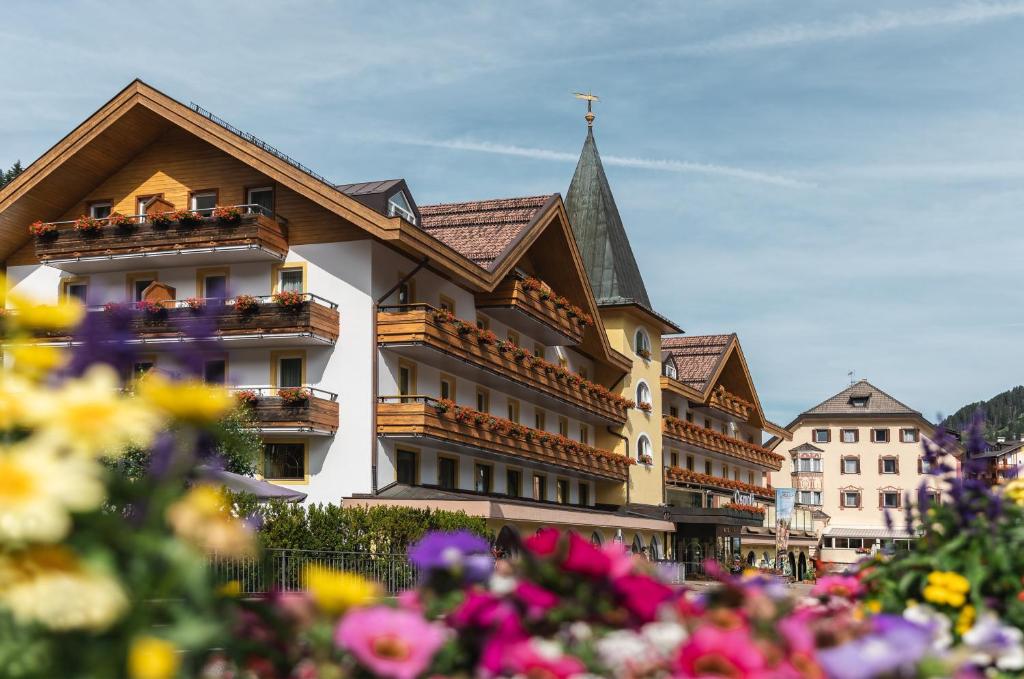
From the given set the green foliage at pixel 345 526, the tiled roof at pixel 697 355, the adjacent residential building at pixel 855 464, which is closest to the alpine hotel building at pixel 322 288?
the green foliage at pixel 345 526

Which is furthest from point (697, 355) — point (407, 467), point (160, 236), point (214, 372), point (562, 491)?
point (214, 372)

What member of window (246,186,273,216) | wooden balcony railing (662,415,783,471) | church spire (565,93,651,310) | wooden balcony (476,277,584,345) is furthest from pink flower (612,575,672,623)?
wooden balcony railing (662,415,783,471)

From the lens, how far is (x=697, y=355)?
227ft

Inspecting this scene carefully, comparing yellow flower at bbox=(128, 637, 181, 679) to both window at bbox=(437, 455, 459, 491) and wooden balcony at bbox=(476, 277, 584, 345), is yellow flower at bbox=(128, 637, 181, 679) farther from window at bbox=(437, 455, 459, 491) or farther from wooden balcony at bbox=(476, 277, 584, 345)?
wooden balcony at bbox=(476, 277, 584, 345)

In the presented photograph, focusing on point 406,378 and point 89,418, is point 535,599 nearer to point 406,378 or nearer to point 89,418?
point 89,418

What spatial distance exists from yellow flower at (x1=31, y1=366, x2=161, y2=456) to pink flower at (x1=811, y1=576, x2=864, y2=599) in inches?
154

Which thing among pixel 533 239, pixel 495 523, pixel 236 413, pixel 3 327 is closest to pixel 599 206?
pixel 533 239

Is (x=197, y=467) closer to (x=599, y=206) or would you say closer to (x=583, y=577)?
(x=583, y=577)

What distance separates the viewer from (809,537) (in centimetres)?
8362

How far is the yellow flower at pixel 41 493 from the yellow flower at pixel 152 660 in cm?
35

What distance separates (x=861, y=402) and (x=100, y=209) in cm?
8006

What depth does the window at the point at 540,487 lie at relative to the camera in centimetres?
4718

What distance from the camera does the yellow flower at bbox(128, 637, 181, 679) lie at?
2672mm

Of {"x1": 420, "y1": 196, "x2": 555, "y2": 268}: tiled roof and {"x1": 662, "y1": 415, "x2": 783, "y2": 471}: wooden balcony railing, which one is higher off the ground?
{"x1": 420, "y1": 196, "x2": 555, "y2": 268}: tiled roof
